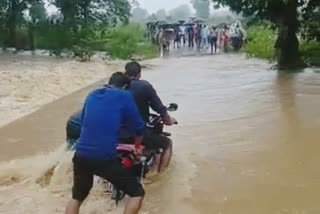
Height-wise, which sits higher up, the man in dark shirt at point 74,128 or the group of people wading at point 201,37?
the man in dark shirt at point 74,128

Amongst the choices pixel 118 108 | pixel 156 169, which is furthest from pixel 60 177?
pixel 118 108

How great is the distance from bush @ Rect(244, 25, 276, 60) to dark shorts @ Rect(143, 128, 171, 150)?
881 inches

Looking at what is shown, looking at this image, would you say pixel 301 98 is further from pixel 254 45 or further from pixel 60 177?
pixel 254 45

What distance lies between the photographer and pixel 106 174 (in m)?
5.21

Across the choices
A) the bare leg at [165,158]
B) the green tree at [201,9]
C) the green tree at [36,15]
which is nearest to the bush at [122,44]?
the green tree at [36,15]

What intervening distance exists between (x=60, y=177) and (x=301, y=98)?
9424mm

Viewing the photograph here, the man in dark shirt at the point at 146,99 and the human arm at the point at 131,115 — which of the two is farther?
the man in dark shirt at the point at 146,99

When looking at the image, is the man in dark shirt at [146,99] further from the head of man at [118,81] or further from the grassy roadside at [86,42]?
the grassy roadside at [86,42]

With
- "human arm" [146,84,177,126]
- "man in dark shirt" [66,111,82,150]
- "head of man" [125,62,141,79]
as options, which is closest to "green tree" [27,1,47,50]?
"man in dark shirt" [66,111,82,150]

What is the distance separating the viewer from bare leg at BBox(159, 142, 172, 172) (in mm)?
7698

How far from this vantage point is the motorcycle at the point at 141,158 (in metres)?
5.80

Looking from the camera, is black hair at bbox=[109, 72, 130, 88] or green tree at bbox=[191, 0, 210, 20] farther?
green tree at bbox=[191, 0, 210, 20]

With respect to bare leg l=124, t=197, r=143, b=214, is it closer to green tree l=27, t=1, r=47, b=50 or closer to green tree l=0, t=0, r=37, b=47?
green tree l=27, t=1, r=47, b=50

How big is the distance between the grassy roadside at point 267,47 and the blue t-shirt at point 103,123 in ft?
71.3
